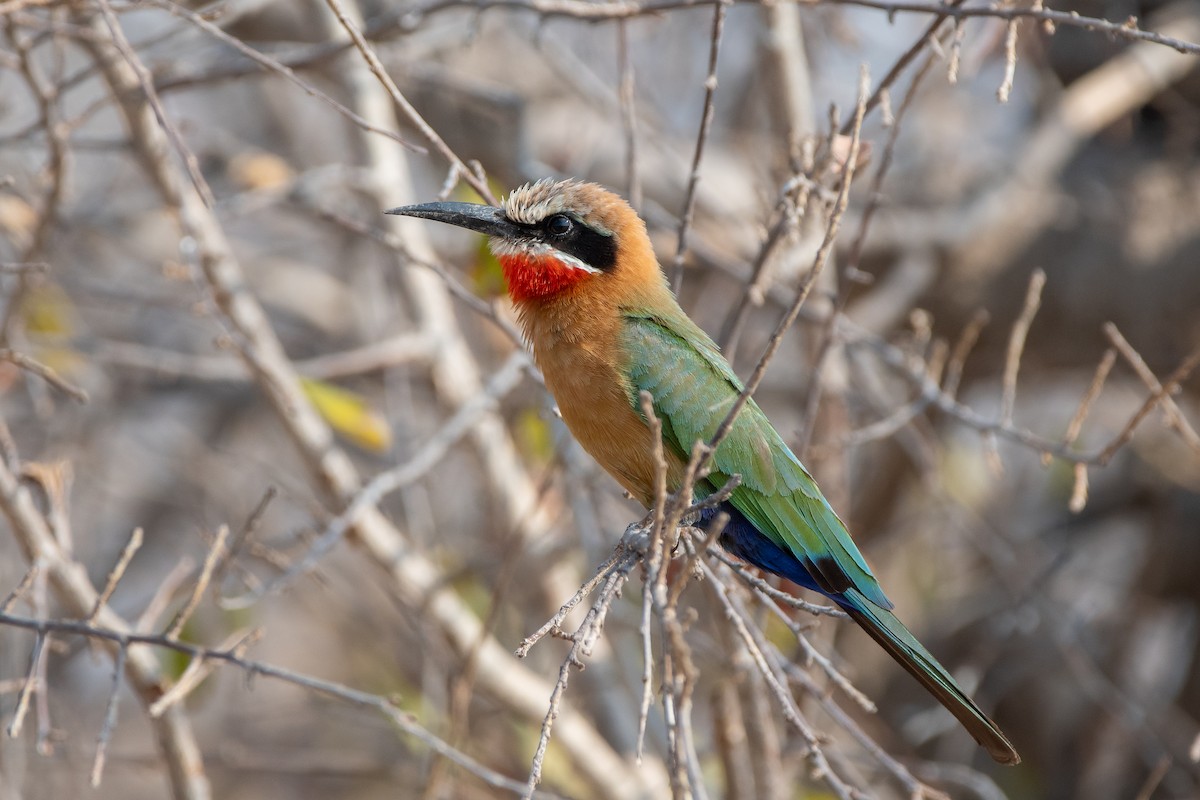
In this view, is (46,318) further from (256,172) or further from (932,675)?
(932,675)

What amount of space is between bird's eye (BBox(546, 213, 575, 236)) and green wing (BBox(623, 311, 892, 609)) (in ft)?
1.24

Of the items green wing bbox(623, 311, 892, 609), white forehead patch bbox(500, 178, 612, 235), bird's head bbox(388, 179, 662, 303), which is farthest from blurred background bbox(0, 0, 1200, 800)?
white forehead patch bbox(500, 178, 612, 235)

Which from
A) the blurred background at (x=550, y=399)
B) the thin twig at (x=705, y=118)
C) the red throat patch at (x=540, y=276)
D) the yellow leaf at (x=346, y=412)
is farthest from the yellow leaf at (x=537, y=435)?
the thin twig at (x=705, y=118)

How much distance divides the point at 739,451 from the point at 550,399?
593 mm

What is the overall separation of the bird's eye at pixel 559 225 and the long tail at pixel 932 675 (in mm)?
1247

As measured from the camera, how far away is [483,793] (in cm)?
499

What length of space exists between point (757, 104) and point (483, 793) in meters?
3.54

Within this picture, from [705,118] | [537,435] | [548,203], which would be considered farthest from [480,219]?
[537,435]

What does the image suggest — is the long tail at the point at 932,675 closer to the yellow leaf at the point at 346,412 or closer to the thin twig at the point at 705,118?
the thin twig at the point at 705,118

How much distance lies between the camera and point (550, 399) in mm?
3291

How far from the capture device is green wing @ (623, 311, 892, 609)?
2.90m

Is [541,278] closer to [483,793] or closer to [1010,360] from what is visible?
[1010,360]

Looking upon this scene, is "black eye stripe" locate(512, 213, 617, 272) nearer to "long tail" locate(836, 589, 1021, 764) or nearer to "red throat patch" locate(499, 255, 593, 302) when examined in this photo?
"red throat patch" locate(499, 255, 593, 302)

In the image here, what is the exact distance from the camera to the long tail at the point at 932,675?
2.60 metres
